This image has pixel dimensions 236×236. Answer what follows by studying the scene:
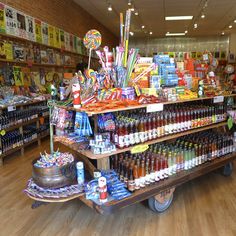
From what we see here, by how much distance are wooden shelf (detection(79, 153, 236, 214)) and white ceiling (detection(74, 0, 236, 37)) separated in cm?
568

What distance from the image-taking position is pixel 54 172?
2.30 metres

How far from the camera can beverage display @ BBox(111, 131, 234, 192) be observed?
8.20 ft

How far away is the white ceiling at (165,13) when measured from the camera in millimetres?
7570

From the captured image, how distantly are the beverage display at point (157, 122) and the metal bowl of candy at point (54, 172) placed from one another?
51 cm

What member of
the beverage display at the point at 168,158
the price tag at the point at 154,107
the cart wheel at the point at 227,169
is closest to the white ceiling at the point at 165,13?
the beverage display at the point at 168,158

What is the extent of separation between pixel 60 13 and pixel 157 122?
5385mm

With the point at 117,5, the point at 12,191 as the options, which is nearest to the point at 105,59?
the point at 12,191

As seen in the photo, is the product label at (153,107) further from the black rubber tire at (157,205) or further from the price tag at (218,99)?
the price tag at (218,99)

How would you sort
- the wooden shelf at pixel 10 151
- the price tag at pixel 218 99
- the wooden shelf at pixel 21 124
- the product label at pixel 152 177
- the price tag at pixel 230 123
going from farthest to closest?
the wooden shelf at pixel 21 124, the wooden shelf at pixel 10 151, the price tag at pixel 230 123, the price tag at pixel 218 99, the product label at pixel 152 177

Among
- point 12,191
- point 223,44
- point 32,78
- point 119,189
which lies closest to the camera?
point 119,189

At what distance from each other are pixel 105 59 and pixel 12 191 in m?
2.06

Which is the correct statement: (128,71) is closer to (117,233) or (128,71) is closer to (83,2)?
(117,233)

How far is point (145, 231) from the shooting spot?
2428 mm

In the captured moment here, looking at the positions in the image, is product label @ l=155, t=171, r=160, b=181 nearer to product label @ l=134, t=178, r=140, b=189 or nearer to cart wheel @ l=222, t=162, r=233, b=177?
product label @ l=134, t=178, r=140, b=189
